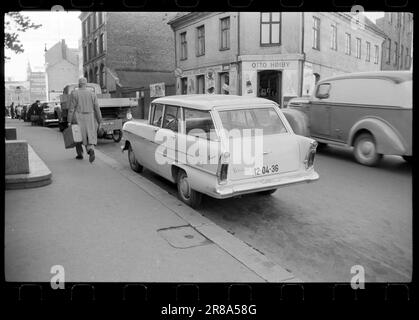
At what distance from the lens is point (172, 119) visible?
5.51m

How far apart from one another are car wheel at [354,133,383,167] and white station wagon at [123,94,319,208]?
79 cm

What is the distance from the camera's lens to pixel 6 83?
2281 mm

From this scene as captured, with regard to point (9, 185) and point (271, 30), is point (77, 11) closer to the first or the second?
point (271, 30)

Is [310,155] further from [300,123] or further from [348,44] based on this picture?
[348,44]

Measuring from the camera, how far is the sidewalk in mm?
2893

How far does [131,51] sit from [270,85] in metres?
4.69

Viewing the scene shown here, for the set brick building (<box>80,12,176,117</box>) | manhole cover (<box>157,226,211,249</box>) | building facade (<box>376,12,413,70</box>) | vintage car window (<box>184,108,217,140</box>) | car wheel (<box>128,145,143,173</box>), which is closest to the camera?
building facade (<box>376,12,413,70</box>)

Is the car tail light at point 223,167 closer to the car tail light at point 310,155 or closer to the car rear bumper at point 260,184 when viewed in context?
the car rear bumper at point 260,184

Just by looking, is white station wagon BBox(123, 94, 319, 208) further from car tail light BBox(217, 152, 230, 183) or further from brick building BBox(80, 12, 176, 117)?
brick building BBox(80, 12, 176, 117)

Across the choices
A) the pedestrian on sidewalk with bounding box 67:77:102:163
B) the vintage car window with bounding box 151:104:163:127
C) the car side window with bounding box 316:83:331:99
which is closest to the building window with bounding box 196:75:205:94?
the vintage car window with bounding box 151:104:163:127
